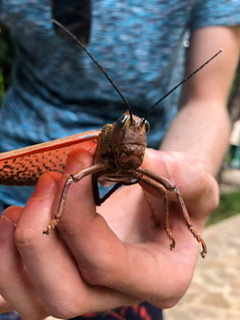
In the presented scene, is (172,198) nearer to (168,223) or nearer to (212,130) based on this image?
(168,223)

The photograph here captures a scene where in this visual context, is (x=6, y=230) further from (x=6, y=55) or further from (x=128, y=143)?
(x=6, y=55)

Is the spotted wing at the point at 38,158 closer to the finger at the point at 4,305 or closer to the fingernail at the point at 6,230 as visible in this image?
the fingernail at the point at 6,230

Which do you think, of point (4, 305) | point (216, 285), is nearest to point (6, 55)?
point (216, 285)

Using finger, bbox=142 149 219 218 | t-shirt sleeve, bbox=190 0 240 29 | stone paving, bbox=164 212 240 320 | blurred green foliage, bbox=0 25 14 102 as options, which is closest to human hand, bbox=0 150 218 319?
finger, bbox=142 149 219 218

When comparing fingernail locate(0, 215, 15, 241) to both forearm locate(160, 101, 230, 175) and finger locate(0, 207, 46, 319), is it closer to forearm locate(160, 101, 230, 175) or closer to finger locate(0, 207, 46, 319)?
finger locate(0, 207, 46, 319)

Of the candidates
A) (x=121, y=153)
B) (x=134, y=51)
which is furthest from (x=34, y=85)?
(x=121, y=153)
